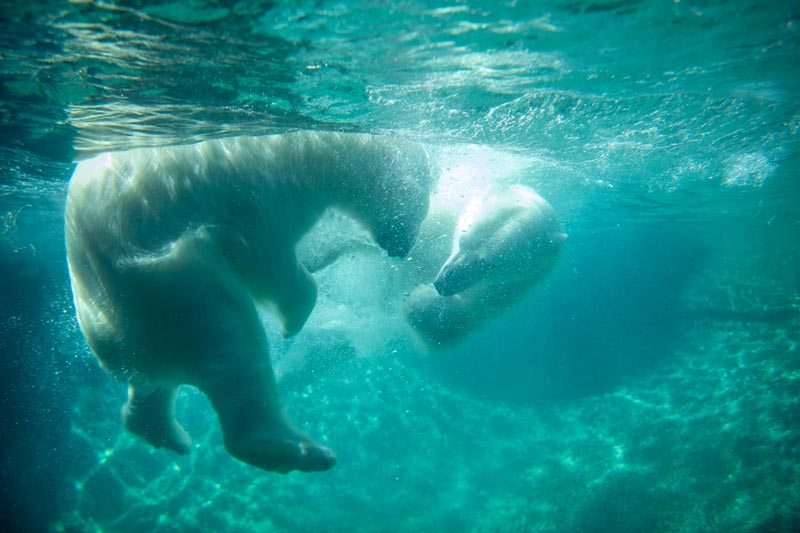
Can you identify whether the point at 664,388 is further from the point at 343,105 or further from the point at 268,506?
the point at 343,105

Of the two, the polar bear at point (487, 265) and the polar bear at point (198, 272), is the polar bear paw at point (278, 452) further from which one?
the polar bear at point (487, 265)

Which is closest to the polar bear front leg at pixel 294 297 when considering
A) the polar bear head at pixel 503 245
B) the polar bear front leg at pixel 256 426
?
the polar bear front leg at pixel 256 426

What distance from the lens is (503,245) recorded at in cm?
432

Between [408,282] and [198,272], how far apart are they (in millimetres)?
3962

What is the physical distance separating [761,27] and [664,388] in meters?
12.2

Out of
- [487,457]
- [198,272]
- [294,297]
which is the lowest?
[487,457]

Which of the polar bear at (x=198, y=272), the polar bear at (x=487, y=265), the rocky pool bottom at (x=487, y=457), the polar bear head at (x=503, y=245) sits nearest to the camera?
the polar bear at (x=198, y=272)

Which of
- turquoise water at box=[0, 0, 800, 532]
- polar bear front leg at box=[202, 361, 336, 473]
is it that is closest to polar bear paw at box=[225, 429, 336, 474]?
polar bear front leg at box=[202, 361, 336, 473]

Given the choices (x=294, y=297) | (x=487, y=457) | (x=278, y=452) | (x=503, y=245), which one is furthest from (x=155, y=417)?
(x=487, y=457)

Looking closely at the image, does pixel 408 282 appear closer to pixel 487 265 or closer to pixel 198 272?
pixel 487 265

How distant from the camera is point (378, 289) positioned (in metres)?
7.98

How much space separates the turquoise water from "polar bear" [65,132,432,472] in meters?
1.18

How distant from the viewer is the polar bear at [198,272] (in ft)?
7.53

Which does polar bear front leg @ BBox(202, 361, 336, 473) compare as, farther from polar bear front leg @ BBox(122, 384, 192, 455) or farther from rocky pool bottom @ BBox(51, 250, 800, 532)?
rocky pool bottom @ BBox(51, 250, 800, 532)
